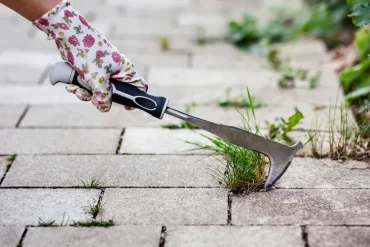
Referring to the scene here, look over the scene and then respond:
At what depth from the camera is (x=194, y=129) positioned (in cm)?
332

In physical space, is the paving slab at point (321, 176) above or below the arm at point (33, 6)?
below

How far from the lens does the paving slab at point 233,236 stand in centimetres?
230

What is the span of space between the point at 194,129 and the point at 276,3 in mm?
2660

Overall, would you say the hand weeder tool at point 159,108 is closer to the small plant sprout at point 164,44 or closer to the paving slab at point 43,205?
the paving slab at point 43,205

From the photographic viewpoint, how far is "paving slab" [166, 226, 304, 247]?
7.55 feet

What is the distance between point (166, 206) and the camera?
8.44 ft

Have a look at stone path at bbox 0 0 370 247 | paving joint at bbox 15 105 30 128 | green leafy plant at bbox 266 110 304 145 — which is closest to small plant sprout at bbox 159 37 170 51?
stone path at bbox 0 0 370 247

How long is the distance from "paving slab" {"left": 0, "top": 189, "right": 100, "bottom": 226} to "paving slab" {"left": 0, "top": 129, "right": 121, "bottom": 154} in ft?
1.41

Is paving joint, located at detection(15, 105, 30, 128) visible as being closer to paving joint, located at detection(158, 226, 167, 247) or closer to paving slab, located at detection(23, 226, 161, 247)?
paving slab, located at detection(23, 226, 161, 247)

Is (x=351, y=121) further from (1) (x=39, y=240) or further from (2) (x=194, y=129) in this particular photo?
(1) (x=39, y=240)

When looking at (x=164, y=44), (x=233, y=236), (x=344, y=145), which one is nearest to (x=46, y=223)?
(x=233, y=236)

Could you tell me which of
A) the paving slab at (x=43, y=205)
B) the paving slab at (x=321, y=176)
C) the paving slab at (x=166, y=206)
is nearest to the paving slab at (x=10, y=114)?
the paving slab at (x=43, y=205)

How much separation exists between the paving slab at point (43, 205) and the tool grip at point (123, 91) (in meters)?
0.42

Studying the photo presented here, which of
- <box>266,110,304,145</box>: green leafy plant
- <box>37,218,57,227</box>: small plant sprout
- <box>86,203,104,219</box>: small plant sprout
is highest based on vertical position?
<box>266,110,304,145</box>: green leafy plant
